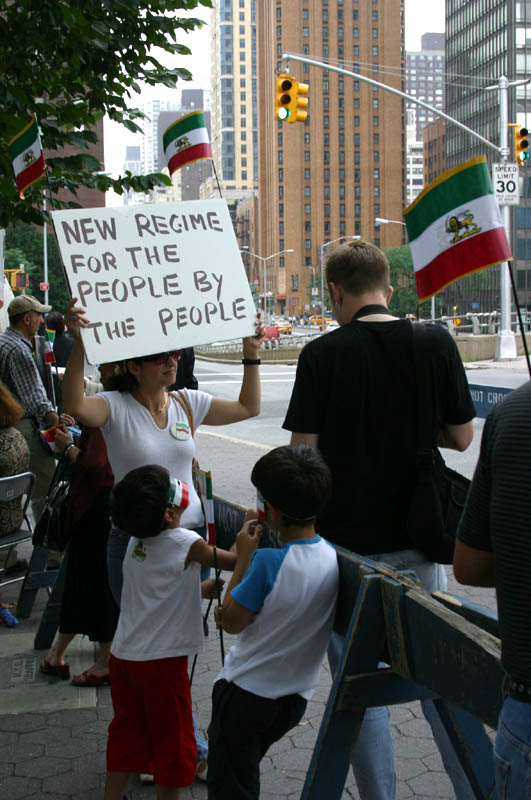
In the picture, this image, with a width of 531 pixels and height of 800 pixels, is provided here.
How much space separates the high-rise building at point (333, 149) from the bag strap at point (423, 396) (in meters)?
142

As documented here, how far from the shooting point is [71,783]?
3.63 m

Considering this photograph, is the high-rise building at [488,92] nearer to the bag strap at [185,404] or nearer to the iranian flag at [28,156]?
the iranian flag at [28,156]

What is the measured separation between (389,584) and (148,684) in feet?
3.61

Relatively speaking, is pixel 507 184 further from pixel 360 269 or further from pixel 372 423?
pixel 372 423

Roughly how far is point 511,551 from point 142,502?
61.7 inches

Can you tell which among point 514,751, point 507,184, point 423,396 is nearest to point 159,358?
point 423,396

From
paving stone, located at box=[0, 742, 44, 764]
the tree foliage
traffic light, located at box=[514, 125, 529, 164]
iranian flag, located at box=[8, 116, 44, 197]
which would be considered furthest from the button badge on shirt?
traffic light, located at box=[514, 125, 529, 164]

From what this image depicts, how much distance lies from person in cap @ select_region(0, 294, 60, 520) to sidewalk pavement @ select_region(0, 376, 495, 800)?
229cm

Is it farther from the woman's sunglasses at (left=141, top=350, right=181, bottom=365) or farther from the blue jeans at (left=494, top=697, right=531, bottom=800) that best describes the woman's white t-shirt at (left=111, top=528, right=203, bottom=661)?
the blue jeans at (left=494, top=697, right=531, bottom=800)

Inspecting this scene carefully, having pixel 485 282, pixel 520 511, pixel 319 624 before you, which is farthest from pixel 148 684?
pixel 485 282

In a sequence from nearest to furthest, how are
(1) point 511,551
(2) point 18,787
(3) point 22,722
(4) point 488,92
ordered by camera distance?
(1) point 511,551, (2) point 18,787, (3) point 22,722, (4) point 488,92

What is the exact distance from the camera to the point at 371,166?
5861 inches

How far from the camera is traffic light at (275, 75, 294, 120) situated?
56.1 feet

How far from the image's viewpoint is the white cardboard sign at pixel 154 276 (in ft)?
11.7
